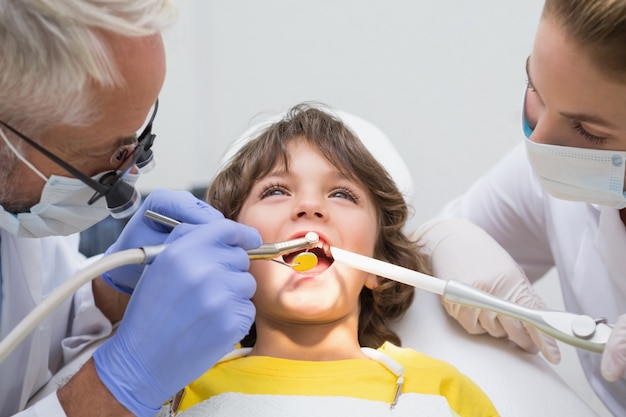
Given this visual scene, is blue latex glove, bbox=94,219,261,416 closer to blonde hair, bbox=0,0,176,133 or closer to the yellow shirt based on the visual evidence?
the yellow shirt

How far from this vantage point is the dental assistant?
4.25ft

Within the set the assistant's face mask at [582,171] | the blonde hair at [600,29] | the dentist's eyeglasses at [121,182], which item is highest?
the blonde hair at [600,29]

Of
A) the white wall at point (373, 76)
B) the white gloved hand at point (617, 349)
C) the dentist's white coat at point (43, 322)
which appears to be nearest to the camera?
the white gloved hand at point (617, 349)

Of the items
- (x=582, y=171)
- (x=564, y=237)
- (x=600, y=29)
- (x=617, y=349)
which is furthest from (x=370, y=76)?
(x=617, y=349)

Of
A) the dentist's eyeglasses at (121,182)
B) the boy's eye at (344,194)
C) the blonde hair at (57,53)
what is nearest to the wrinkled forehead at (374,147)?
the boy's eye at (344,194)

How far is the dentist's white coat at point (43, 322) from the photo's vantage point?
166cm

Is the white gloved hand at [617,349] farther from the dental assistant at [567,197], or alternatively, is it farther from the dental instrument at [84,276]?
the dental instrument at [84,276]

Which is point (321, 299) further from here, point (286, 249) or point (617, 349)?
point (617, 349)

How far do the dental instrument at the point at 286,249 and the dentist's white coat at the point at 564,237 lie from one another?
0.68 meters

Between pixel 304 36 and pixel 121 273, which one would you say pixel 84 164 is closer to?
pixel 121 273

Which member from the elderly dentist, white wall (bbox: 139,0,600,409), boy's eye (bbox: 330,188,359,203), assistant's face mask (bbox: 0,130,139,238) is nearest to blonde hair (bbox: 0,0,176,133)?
the elderly dentist

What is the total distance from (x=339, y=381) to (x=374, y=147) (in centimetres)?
82

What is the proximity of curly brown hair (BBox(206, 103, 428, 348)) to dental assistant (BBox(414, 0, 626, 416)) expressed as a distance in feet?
0.44

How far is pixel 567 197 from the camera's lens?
1.53 meters
